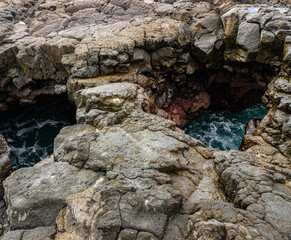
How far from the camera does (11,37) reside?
10617mm

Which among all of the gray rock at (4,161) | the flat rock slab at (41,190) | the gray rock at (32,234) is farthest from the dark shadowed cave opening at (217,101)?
the gray rock at (32,234)

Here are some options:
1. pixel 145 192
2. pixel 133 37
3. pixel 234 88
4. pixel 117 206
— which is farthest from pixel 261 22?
pixel 117 206

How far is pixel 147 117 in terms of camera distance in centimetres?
618

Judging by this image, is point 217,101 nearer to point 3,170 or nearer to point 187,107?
point 187,107

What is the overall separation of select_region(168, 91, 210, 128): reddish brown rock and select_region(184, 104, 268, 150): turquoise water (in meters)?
0.39

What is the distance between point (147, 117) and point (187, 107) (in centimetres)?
577

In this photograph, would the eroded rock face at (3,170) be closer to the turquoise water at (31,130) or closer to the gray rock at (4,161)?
the gray rock at (4,161)

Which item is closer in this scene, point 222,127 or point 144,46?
point 144,46

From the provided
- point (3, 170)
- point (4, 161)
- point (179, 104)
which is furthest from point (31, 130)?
point (179, 104)

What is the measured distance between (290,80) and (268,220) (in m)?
5.32

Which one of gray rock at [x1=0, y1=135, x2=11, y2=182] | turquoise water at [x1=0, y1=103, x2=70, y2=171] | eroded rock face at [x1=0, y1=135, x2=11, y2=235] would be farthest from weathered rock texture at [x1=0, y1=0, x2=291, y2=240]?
gray rock at [x1=0, y1=135, x2=11, y2=182]

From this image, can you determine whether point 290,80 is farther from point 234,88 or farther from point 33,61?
point 33,61

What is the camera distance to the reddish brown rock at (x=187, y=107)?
11.0m

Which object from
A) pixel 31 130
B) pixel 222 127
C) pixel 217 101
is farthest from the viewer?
pixel 217 101
